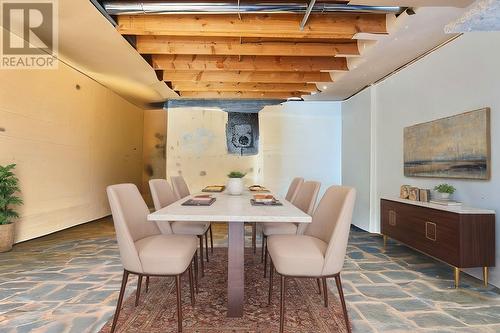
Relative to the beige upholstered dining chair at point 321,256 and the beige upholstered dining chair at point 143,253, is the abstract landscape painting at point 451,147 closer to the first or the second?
the beige upholstered dining chair at point 321,256

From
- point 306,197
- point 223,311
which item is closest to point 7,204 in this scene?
point 223,311

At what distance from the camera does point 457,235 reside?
2545mm

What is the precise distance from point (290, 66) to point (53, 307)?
367cm

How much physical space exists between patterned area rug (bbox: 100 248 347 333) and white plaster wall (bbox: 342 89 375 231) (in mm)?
2796

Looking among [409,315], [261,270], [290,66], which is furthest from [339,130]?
[409,315]

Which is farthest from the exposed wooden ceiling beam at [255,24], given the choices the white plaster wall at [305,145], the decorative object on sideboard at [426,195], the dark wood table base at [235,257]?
the white plaster wall at [305,145]

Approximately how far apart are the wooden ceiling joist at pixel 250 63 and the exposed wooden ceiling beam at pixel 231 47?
0.47m

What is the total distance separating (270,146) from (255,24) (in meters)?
3.37

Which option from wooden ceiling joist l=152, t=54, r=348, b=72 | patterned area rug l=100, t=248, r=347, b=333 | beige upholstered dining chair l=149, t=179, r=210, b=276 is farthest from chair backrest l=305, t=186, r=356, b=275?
wooden ceiling joist l=152, t=54, r=348, b=72

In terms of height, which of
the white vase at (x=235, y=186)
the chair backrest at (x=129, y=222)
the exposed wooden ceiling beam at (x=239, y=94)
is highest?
the exposed wooden ceiling beam at (x=239, y=94)

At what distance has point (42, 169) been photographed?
4410 mm

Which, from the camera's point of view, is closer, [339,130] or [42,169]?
[42,169]

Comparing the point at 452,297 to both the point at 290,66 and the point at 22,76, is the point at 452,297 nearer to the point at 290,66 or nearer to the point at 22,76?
the point at 290,66

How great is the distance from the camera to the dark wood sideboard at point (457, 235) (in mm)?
2527
